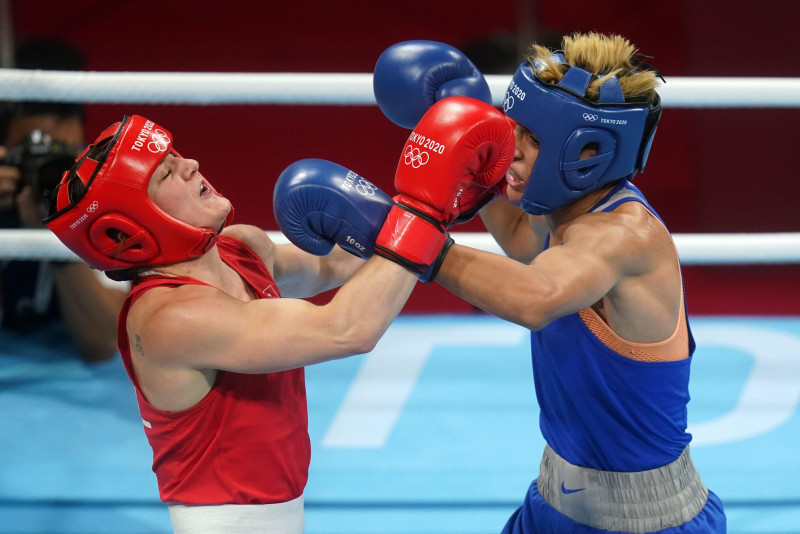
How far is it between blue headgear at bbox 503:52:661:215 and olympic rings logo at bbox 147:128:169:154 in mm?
754

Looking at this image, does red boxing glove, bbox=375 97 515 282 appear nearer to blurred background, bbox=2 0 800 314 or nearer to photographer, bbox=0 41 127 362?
photographer, bbox=0 41 127 362

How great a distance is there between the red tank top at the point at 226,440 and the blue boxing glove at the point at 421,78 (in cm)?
69

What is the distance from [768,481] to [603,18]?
128 inches

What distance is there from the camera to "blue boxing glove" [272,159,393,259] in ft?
5.44

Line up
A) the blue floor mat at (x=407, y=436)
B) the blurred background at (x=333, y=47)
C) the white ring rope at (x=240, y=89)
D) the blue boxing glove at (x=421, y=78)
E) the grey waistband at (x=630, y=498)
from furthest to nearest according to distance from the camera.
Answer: the blurred background at (x=333, y=47), the white ring rope at (x=240, y=89), the blue floor mat at (x=407, y=436), the blue boxing glove at (x=421, y=78), the grey waistband at (x=630, y=498)

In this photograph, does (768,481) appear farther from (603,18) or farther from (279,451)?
(603,18)

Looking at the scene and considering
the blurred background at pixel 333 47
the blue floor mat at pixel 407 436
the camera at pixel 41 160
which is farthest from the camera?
the blurred background at pixel 333 47

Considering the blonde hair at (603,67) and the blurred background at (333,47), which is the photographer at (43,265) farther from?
the blonde hair at (603,67)

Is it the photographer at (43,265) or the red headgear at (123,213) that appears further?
the photographer at (43,265)

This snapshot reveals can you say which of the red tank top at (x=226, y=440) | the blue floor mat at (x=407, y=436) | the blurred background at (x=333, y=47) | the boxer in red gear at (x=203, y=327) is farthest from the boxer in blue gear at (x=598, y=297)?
the blurred background at (x=333, y=47)

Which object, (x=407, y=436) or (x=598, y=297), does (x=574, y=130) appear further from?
(x=407, y=436)

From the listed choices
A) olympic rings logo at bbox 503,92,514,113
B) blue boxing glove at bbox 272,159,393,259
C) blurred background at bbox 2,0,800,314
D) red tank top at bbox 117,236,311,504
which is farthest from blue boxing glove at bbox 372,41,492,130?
blurred background at bbox 2,0,800,314

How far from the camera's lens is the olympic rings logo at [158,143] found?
67.4 inches

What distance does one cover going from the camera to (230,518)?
1771mm
